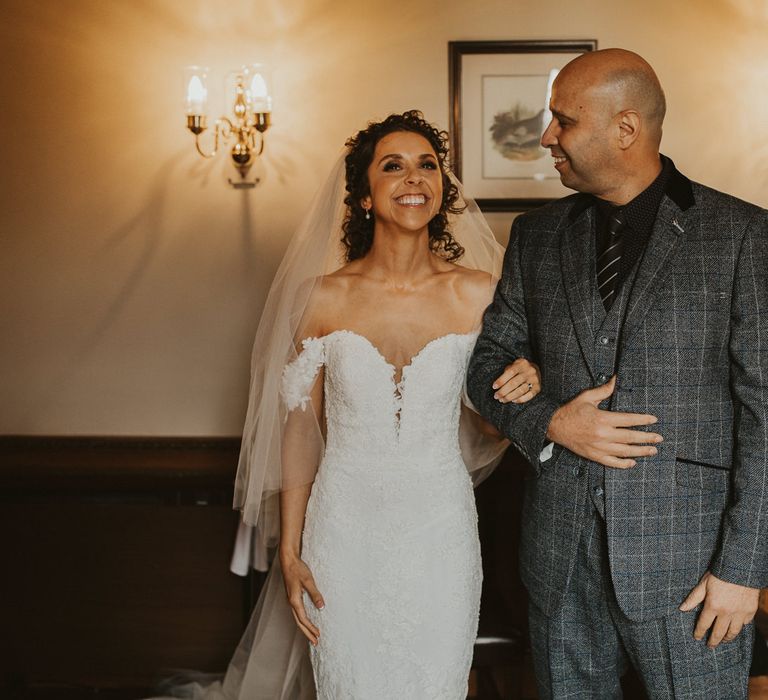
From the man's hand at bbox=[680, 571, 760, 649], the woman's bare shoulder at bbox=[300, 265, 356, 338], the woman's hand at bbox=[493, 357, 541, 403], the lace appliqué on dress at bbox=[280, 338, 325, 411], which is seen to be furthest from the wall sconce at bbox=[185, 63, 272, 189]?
the man's hand at bbox=[680, 571, 760, 649]

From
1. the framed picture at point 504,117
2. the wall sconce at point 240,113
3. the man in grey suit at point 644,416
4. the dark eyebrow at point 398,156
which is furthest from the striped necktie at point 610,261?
the wall sconce at point 240,113

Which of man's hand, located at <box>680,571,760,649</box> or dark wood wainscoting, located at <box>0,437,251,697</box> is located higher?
man's hand, located at <box>680,571,760,649</box>

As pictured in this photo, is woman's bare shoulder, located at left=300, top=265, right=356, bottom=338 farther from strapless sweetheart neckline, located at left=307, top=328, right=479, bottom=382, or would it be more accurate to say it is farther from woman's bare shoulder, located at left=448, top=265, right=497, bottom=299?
woman's bare shoulder, located at left=448, top=265, right=497, bottom=299

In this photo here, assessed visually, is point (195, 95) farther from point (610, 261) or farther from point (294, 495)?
point (610, 261)

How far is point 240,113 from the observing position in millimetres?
3408

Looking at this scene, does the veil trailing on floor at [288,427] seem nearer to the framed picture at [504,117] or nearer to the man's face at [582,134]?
the man's face at [582,134]

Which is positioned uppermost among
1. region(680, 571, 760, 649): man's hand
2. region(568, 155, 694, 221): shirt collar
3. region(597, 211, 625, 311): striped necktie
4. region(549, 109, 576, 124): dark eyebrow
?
region(549, 109, 576, 124): dark eyebrow

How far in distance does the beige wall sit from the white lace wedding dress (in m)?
1.56

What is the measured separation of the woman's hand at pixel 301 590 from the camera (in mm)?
2188

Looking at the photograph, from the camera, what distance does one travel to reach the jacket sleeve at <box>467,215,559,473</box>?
201cm

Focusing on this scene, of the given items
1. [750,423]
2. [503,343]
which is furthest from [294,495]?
[750,423]

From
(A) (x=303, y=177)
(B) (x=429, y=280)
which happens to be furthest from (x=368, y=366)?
(A) (x=303, y=177)

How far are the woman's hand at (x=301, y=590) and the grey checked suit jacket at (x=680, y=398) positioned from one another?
25.2 inches

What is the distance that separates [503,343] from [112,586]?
226 centimetres
